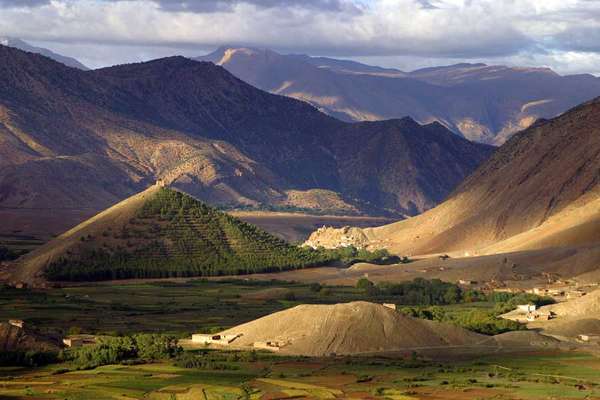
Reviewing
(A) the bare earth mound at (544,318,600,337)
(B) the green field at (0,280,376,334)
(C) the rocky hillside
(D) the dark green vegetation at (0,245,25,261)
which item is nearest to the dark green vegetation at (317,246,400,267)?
(C) the rocky hillside

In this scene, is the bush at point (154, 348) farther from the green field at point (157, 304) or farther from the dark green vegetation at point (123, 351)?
the green field at point (157, 304)

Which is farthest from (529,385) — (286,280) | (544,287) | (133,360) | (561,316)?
(286,280)

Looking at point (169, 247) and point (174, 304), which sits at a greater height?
point (169, 247)

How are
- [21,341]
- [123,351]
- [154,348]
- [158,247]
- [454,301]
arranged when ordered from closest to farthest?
[123,351] < [21,341] < [154,348] < [454,301] < [158,247]

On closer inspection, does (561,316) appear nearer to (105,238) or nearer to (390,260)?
(105,238)

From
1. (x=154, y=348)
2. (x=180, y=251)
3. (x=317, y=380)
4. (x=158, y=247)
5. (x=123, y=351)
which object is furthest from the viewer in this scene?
(x=180, y=251)

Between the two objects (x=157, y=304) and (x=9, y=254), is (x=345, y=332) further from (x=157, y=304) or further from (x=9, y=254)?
(x=9, y=254)

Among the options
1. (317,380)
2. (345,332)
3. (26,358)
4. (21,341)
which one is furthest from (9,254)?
(317,380)

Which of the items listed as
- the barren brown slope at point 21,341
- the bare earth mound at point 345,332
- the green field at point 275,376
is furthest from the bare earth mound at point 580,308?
the barren brown slope at point 21,341

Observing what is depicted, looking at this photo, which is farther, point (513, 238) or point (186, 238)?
point (513, 238)
